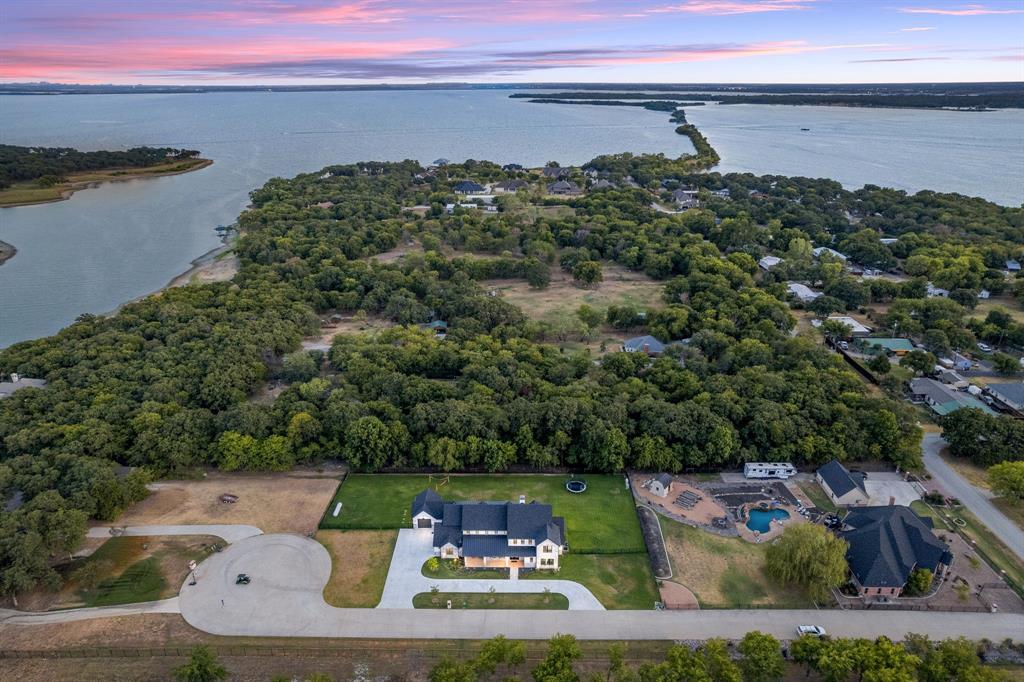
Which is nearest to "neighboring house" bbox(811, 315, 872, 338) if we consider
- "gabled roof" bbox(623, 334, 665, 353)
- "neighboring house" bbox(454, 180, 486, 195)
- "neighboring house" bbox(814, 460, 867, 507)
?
"gabled roof" bbox(623, 334, 665, 353)

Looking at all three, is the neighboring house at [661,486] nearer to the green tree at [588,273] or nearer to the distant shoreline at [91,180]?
the green tree at [588,273]

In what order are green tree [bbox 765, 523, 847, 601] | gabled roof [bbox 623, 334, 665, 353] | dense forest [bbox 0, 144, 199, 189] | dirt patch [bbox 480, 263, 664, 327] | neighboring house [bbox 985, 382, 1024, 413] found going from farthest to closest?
dense forest [bbox 0, 144, 199, 189]
dirt patch [bbox 480, 263, 664, 327]
gabled roof [bbox 623, 334, 665, 353]
neighboring house [bbox 985, 382, 1024, 413]
green tree [bbox 765, 523, 847, 601]

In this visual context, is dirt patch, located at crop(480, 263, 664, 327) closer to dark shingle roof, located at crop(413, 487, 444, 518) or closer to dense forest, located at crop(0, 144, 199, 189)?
dark shingle roof, located at crop(413, 487, 444, 518)

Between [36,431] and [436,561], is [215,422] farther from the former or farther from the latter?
[436,561]

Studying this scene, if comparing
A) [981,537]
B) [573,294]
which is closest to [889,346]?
[981,537]

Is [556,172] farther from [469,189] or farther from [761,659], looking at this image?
[761,659]

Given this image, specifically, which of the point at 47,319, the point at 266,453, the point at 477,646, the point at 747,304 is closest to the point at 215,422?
the point at 266,453
